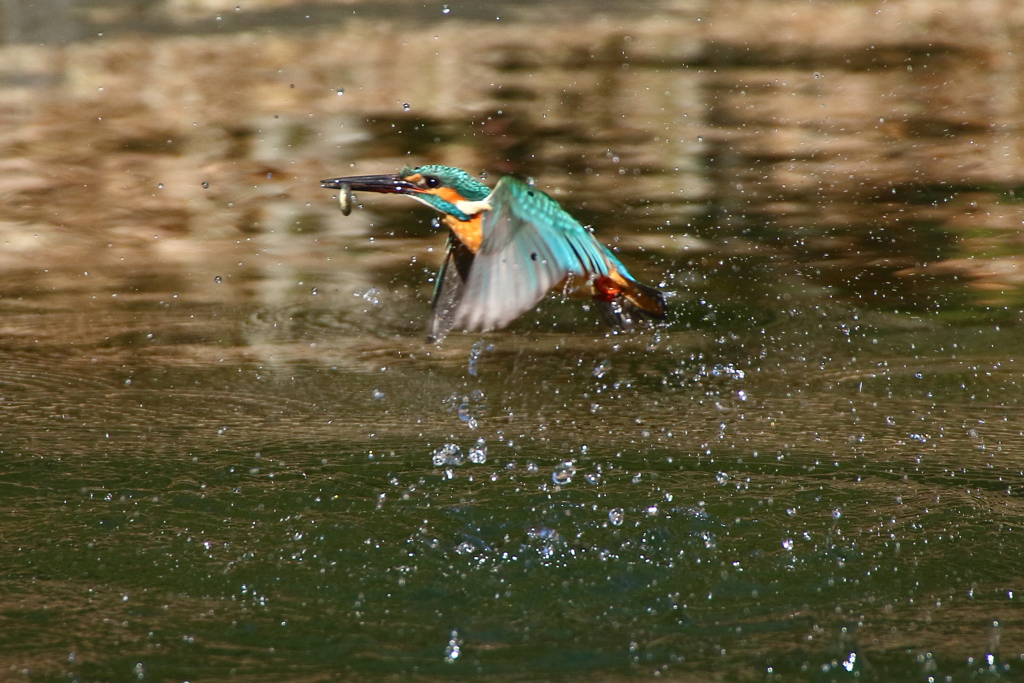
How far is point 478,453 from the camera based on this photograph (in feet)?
8.81

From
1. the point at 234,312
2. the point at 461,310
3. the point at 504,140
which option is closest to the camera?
the point at 461,310

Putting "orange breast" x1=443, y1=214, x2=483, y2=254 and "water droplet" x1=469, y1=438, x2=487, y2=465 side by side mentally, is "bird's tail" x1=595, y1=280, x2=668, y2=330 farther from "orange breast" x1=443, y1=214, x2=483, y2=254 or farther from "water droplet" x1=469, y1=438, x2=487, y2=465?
"water droplet" x1=469, y1=438, x2=487, y2=465

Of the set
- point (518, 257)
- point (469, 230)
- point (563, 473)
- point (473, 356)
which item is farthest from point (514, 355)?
point (518, 257)

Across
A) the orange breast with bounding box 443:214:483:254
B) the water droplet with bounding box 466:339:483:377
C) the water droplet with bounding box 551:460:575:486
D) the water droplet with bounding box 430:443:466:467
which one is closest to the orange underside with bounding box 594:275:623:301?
the orange breast with bounding box 443:214:483:254

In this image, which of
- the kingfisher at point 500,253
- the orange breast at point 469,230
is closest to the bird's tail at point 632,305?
the kingfisher at point 500,253

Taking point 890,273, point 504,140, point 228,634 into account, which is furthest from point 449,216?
point 504,140

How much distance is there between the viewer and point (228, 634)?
1890 millimetres

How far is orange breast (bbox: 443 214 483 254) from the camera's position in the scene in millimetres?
2248

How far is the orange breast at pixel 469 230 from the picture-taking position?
7.38ft

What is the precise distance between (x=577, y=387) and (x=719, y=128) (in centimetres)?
211

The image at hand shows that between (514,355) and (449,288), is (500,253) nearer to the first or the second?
(449,288)

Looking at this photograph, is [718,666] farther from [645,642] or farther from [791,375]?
[791,375]

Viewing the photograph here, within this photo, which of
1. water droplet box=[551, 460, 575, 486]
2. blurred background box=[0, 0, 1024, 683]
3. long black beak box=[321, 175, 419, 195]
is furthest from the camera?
water droplet box=[551, 460, 575, 486]

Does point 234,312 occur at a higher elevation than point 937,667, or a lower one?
higher
